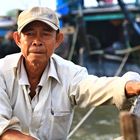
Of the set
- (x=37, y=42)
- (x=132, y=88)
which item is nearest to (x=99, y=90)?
(x=132, y=88)

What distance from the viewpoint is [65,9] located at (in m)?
8.66

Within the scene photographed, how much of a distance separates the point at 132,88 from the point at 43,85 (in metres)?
0.46

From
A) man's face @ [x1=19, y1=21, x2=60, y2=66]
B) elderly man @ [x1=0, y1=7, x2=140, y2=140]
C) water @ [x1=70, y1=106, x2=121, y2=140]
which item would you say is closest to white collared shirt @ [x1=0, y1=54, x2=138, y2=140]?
elderly man @ [x1=0, y1=7, x2=140, y2=140]

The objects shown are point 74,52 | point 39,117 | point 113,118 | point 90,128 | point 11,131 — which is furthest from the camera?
point 74,52

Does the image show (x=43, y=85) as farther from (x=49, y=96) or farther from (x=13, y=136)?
(x=13, y=136)

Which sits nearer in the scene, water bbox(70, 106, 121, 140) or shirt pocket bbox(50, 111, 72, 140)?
shirt pocket bbox(50, 111, 72, 140)

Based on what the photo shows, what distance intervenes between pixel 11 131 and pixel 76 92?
369 millimetres

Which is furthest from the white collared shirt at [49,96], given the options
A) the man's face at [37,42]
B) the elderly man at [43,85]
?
the man's face at [37,42]

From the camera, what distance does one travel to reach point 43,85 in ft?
7.14

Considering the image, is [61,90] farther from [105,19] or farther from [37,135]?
[105,19]

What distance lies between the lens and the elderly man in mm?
2090

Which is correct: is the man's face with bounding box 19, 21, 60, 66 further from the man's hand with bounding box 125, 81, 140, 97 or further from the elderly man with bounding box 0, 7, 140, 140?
the man's hand with bounding box 125, 81, 140, 97

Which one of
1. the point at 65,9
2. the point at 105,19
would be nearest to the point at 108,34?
the point at 105,19

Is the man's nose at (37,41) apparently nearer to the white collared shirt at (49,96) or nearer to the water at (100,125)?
the white collared shirt at (49,96)
